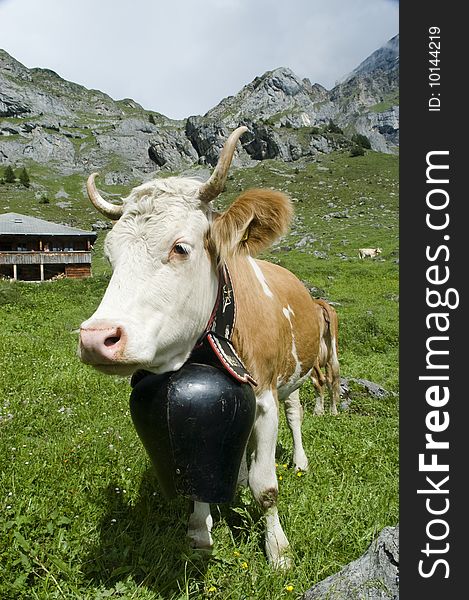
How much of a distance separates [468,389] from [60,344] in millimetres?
10292

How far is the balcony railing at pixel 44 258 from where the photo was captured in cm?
3759

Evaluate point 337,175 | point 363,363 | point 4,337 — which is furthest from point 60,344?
point 337,175

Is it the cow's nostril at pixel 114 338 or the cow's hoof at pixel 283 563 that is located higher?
the cow's nostril at pixel 114 338

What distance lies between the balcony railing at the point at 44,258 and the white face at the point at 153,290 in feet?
128

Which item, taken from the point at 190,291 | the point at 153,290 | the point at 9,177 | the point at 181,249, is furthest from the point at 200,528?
the point at 9,177

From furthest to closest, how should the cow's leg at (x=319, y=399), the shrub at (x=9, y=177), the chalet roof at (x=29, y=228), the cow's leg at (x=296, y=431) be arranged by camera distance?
1. the shrub at (x=9, y=177)
2. the chalet roof at (x=29, y=228)
3. the cow's leg at (x=319, y=399)
4. the cow's leg at (x=296, y=431)

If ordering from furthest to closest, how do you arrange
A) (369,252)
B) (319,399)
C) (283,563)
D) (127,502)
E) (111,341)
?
1. (369,252)
2. (319,399)
3. (127,502)
4. (283,563)
5. (111,341)

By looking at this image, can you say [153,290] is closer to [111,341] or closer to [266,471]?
[111,341]

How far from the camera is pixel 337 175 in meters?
76.0

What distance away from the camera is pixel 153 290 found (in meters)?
2.41

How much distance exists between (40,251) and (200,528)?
40.4 metres

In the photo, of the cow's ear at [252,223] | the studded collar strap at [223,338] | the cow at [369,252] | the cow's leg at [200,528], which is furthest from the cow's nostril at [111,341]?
the cow at [369,252]

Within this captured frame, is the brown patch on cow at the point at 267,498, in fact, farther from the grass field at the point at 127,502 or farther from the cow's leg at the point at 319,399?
the cow's leg at the point at 319,399

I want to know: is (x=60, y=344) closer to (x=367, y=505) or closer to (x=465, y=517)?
(x=367, y=505)
